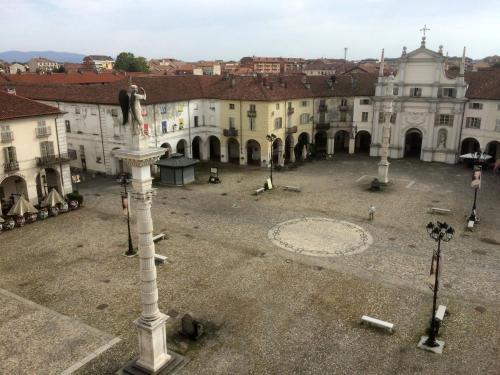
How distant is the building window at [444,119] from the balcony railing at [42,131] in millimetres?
44615

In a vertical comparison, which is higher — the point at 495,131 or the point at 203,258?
the point at 495,131

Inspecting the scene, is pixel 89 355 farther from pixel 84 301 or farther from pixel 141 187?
pixel 141 187

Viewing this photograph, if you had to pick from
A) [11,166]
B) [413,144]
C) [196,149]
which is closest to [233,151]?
[196,149]

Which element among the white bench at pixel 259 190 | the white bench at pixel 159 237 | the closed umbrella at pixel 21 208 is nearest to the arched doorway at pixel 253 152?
the white bench at pixel 259 190

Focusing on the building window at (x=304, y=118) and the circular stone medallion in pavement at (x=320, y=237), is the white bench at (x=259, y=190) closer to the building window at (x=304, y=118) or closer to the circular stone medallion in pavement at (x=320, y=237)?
the circular stone medallion in pavement at (x=320, y=237)

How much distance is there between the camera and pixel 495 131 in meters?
51.7

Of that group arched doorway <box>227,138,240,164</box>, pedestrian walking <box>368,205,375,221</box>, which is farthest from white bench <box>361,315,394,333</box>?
arched doorway <box>227,138,240,164</box>

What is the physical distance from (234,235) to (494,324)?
674 inches

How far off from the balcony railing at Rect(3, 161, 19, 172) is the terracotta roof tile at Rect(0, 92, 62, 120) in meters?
Answer: 3.60

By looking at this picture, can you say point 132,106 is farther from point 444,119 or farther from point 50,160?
point 444,119

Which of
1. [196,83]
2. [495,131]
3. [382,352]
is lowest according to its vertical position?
[382,352]

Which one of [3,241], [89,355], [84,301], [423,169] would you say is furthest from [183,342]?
[423,169]

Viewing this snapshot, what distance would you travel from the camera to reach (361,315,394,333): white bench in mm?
19891

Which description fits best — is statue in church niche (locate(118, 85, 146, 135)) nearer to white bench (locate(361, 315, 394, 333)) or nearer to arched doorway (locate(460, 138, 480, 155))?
white bench (locate(361, 315, 394, 333))
